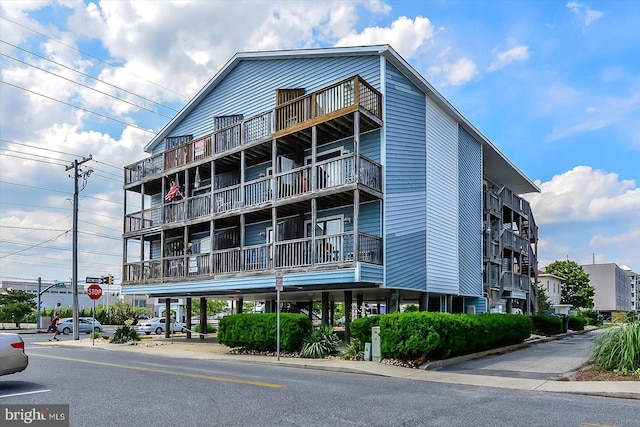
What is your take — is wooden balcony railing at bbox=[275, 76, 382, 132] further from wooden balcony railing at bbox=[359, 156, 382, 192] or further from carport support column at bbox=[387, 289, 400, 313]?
carport support column at bbox=[387, 289, 400, 313]

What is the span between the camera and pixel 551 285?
61.8 meters

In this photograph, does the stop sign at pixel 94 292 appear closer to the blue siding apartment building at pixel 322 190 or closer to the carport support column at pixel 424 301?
the blue siding apartment building at pixel 322 190

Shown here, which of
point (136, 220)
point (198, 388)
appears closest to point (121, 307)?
point (136, 220)

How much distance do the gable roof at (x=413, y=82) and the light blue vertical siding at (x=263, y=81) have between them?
0.27 m

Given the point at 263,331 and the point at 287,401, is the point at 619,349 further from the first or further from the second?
the point at 263,331

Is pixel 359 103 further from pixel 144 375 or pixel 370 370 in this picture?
pixel 144 375

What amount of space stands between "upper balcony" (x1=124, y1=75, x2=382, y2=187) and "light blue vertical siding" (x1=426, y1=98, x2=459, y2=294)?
4016mm

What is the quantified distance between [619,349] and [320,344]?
8768 millimetres

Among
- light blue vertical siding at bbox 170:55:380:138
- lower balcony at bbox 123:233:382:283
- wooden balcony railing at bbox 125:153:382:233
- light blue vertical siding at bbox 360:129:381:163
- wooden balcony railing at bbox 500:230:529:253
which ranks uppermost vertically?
light blue vertical siding at bbox 170:55:380:138

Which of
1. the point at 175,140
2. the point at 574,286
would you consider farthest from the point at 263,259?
the point at 574,286

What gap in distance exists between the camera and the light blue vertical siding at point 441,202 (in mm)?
22844

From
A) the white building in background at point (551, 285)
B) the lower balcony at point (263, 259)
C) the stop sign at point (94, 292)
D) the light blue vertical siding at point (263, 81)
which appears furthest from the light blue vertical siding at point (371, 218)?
the white building in background at point (551, 285)

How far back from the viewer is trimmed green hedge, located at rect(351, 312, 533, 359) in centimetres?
1543

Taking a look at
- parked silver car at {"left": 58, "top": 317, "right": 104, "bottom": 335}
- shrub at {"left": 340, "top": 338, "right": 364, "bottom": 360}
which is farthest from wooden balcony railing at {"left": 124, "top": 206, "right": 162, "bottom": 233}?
parked silver car at {"left": 58, "top": 317, "right": 104, "bottom": 335}
